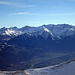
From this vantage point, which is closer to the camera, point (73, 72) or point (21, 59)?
point (73, 72)

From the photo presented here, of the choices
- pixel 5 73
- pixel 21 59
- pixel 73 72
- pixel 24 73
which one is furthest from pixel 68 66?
pixel 21 59

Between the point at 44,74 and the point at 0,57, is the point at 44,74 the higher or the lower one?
the higher one

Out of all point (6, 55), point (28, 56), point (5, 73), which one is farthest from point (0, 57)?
point (5, 73)

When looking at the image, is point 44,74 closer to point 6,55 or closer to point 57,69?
point 57,69

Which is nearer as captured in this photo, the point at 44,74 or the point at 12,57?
the point at 44,74

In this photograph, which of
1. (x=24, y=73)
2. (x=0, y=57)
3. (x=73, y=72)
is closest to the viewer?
(x=73, y=72)

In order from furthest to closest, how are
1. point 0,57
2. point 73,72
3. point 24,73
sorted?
point 0,57 < point 24,73 < point 73,72

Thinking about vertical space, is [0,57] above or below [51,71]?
below

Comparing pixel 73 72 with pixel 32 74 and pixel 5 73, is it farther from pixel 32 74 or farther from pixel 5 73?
pixel 5 73
